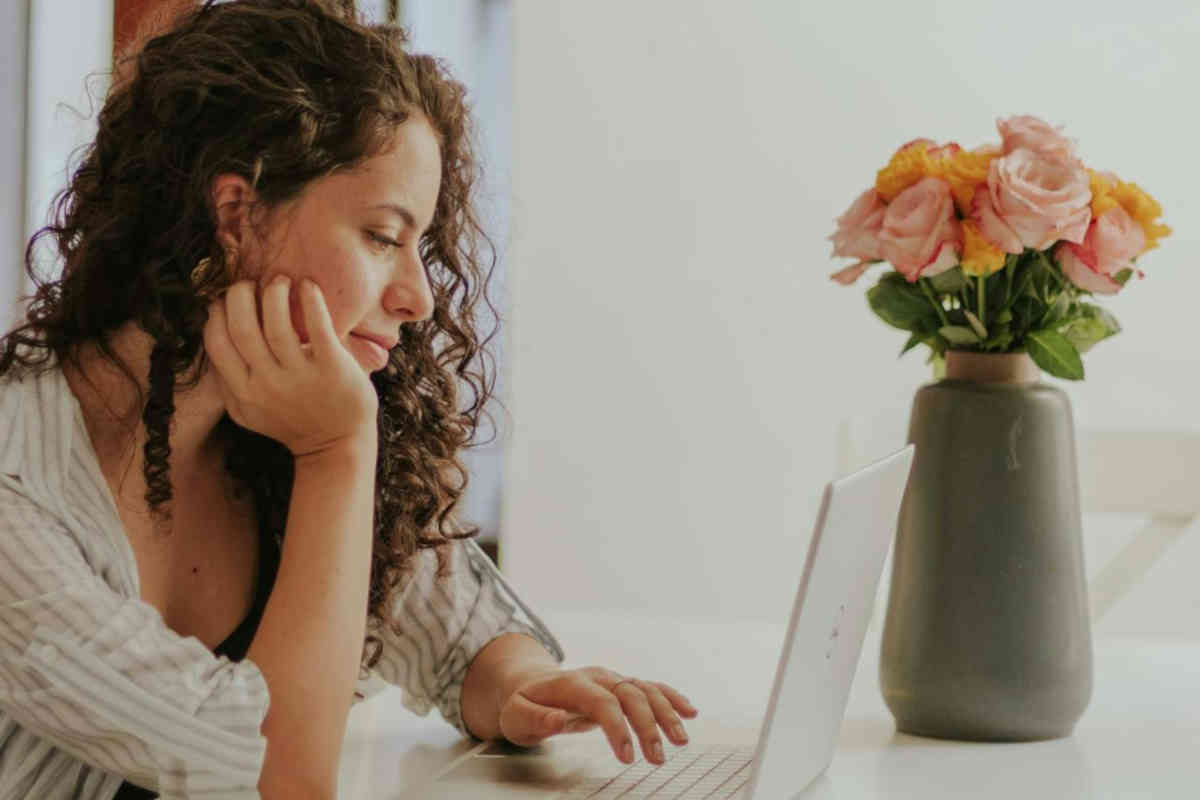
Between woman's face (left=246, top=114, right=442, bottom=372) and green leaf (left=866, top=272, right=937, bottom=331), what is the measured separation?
375mm

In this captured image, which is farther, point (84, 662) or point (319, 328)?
point (319, 328)

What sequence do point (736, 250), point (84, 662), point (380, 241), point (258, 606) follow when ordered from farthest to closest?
1. point (736, 250)
2. point (258, 606)
3. point (380, 241)
4. point (84, 662)

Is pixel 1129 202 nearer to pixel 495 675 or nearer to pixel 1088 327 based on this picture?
pixel 1088 327

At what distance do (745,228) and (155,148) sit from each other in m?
2.36

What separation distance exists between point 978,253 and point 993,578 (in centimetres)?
25

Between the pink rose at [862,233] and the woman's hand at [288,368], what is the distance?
415mm

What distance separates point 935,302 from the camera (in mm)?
1237

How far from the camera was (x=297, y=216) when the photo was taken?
108cm

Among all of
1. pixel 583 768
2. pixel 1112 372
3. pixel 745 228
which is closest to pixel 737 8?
pixel 745 228

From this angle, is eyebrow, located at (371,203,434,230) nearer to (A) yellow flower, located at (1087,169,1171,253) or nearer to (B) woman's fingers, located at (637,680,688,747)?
(B) woman's fingers, located at (637,680,688,747)

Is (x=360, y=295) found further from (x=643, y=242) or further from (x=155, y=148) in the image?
(x=643, y=242)

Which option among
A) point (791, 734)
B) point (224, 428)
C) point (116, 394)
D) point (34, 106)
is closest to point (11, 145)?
point (34, 106)

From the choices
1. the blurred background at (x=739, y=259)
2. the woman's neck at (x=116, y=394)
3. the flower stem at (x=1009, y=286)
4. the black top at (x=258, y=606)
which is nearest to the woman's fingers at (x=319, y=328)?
the woman's neck at (x=116, y=394)

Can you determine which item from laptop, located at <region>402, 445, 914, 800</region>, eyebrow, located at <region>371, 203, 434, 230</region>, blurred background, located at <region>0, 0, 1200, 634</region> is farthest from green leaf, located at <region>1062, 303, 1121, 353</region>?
blurred background, located at <region>0, 0, 1200, 634</region>
